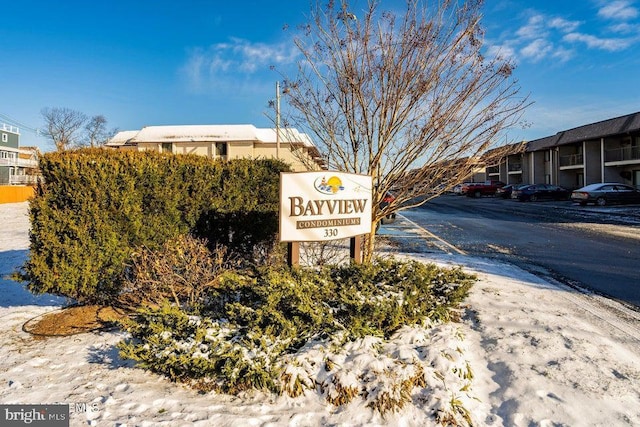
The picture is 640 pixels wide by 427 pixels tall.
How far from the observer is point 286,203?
14.0 ft

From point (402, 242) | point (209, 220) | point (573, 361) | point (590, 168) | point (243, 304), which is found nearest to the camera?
point (573, 361)

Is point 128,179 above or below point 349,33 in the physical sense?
below

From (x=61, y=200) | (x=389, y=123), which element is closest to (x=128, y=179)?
(x=61, y=200)

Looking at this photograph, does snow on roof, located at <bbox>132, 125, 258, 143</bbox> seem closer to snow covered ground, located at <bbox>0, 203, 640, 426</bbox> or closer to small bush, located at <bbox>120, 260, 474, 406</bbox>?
snow covered ground, located at <bbox>0, 203, 640, 426</bbox>

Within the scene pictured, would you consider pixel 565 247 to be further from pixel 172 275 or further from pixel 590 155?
pixel 590 155

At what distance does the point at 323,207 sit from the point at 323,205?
0.9 inches

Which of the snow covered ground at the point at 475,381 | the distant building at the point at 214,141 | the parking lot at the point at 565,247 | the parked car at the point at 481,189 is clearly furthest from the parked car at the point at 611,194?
the snow covered ground at the point at 475,381

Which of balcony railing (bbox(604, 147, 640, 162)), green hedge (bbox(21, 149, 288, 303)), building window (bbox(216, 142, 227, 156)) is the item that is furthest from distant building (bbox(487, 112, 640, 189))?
building window (bbox(216, 142, 227, 156))

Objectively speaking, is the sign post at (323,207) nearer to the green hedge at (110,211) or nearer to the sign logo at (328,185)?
the sign logo at (328,185)

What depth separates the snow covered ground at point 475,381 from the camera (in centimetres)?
257

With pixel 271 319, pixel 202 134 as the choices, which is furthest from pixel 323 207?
pixel 202 134

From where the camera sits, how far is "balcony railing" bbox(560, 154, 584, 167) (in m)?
33.8

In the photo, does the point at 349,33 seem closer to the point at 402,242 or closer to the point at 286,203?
the point at 286,203

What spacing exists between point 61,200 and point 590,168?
126 ft
